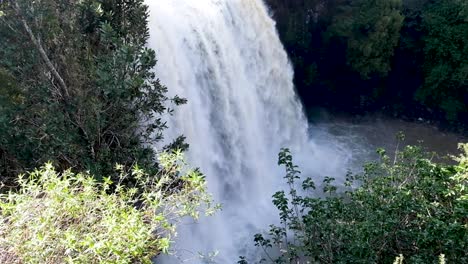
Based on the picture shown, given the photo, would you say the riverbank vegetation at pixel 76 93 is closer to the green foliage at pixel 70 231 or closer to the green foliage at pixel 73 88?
the green foliage at pixel 73 88

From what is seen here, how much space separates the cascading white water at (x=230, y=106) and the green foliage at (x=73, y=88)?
121 inches

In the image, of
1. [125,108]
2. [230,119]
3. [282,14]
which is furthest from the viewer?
[282,14]

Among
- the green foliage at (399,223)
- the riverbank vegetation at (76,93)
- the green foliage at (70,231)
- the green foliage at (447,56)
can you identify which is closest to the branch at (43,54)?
the riverbank vegetation at (76,93)

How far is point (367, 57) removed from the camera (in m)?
17.8

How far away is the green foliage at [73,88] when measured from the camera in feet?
21.8

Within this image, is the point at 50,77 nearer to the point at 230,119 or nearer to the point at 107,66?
the point at 107,66

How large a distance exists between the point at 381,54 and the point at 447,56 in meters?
2.53

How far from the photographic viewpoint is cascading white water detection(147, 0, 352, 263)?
36.4 ft

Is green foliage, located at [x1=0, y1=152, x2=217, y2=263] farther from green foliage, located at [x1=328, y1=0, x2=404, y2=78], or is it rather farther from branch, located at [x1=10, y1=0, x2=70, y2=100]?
green foliage, located at [x1=328, y1=0, x2=404, y2=78]

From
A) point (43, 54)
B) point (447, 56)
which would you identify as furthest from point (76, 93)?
point (447, 56)

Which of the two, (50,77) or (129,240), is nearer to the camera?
(129,240)

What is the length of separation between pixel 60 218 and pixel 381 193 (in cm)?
495

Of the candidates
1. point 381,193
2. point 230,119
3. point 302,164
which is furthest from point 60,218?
point 302,164

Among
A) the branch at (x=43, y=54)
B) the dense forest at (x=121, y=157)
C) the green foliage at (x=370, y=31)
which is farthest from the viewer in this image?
the green foliage at (x=370, y=31)
